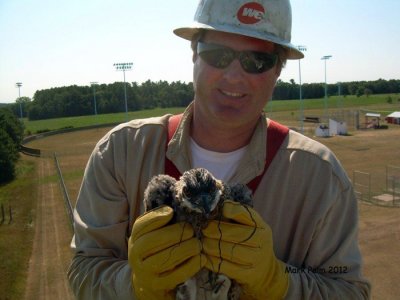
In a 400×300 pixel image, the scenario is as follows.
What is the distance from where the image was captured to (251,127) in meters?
3.31

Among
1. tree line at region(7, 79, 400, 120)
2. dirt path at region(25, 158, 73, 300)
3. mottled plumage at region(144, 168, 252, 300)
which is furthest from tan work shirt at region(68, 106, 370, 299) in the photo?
tree line at region(7, 79, 400, 120)

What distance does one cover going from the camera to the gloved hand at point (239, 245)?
7.82 feet

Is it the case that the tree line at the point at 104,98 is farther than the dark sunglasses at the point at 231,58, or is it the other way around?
the tree line at the point at 104,98

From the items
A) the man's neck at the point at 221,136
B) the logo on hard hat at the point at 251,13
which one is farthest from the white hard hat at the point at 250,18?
the man's neck at the point at 221,136

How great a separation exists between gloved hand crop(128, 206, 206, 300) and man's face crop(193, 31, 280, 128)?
3.28 feet

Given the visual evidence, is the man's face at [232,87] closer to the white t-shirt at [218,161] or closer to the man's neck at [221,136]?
the man's neck at [221,136]

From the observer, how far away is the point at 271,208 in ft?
10.1

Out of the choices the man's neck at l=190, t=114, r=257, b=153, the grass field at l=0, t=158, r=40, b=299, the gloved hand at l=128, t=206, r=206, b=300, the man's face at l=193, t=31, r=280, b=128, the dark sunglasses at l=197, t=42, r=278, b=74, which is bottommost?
the grass field at l=0, t=158, r=40, b=299

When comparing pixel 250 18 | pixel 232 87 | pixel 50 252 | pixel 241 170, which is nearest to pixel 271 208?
pixel 241 170

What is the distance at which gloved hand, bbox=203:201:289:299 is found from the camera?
2383mm

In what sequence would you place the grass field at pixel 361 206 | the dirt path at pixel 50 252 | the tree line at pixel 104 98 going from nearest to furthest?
the dirt path at pixel 50 252 → the grass field at pixel 361 206 → the tree line at pixel 104 98

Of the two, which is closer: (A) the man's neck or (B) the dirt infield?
(A) the man's neck

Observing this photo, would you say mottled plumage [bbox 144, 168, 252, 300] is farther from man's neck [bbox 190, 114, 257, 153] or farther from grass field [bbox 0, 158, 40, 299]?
grass field [bbox 0, 158, 40, 299]

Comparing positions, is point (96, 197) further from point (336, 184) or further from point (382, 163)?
point (382, 163)
